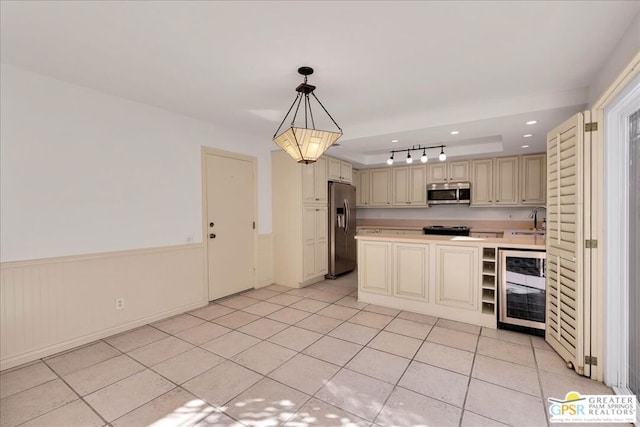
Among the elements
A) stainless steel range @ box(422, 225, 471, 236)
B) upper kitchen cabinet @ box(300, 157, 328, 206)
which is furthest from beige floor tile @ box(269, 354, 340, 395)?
stainless steel range @ box(422, 225, 471, 236)

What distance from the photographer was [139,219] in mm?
3203

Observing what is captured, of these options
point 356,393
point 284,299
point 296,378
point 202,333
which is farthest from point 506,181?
point 202,333

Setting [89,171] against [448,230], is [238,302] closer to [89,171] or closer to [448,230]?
[89,171]

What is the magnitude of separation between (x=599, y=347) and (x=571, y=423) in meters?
0.71

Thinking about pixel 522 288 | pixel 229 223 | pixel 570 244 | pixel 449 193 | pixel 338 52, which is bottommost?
pixel 522 288

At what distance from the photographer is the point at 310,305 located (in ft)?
12.7

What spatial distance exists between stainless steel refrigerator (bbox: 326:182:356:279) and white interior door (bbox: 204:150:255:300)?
1448 millimetres

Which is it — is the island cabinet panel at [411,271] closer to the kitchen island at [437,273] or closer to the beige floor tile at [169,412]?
the kitchen island at [437,273]

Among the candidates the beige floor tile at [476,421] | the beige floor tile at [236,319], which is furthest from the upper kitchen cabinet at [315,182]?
the beige floor tile at [476,421]

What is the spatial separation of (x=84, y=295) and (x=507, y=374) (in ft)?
12.6

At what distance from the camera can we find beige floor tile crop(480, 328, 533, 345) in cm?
281

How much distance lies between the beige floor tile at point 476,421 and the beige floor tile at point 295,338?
1386 millimetres

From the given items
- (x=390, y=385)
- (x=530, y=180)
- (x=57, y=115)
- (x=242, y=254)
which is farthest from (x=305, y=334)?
(x=530, y=180)

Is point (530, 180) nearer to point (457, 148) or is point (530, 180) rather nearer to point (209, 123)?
point (457, 148)
